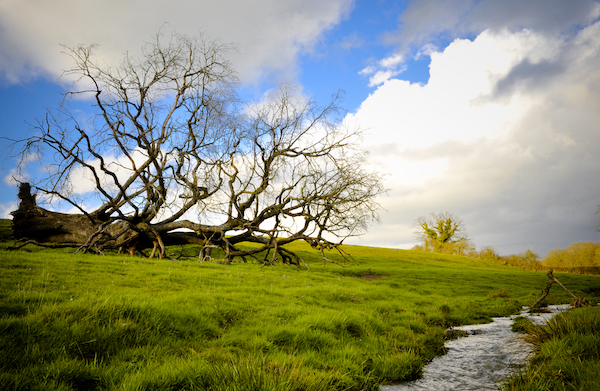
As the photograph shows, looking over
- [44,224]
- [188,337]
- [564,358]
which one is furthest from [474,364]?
[44,224]

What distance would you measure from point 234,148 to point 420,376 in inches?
679

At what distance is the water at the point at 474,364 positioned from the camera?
4.66 meters

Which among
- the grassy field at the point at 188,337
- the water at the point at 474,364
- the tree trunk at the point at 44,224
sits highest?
the tree trunk at the point at 44,224

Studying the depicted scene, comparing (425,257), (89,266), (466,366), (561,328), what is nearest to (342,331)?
(466,366)

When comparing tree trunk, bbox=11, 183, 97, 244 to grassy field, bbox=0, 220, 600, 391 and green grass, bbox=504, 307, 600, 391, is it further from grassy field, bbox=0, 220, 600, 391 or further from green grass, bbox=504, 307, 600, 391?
green grass, bbox=504, 307, 600, 391

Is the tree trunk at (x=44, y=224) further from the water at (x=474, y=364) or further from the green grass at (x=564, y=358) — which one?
the green grass at (x=564, y=358)

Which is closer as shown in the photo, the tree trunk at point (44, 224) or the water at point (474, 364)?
the water at point (474, 364)

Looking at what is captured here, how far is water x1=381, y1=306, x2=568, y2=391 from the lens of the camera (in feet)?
15.3

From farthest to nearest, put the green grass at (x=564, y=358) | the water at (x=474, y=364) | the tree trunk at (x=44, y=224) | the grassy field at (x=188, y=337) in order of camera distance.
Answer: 1. the tree trunk at (x=44, y=224)
2. the water at (x=474, y=364)
3. the green grass at (x=564, y=358)
4. the grassy field at (x=188, y=337)

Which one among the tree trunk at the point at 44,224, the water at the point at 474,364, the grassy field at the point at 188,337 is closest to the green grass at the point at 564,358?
the water at the point at 474,364

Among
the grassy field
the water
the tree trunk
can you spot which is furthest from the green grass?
the tree trunk

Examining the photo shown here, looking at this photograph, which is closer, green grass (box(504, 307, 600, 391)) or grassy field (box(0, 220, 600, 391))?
grassy field (box(0, 220, 600, 391))

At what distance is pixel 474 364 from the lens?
5.65 meters

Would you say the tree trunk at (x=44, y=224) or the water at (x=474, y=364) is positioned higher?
the tree trunk at (x=44, y=224)
